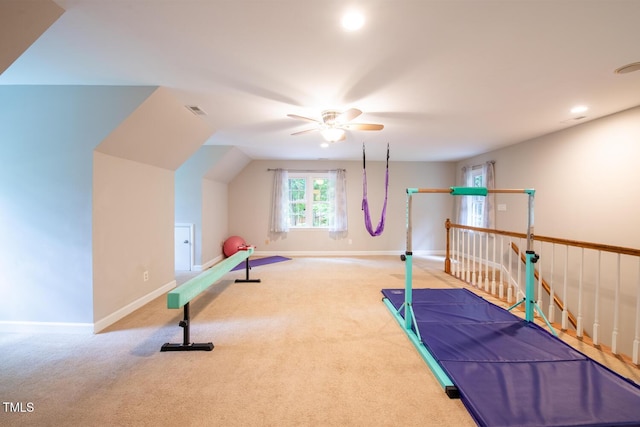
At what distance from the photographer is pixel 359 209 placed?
6.84m

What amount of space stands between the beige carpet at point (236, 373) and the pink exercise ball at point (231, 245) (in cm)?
281

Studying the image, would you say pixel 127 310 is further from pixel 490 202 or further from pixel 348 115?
pixel 490 202

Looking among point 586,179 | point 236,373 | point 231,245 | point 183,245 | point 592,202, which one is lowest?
point 236,373

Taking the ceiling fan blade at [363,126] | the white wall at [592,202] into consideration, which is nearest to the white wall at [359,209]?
the white wall at [592,202]

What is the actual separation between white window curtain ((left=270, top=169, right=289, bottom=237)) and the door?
6.69ft

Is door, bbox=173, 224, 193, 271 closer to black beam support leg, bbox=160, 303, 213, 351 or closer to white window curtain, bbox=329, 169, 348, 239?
black beam support leg, bbox=160, 303, 213, 351

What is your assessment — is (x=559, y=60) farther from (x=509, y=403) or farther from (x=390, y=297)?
(x=390, y=297)

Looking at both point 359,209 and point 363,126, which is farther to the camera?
point 359,209

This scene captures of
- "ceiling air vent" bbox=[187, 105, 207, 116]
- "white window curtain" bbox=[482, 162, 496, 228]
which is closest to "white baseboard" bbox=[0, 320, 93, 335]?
"ceiling air vent" bbox=[187, 105, 207, 116]

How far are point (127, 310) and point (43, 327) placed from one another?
25.9 inches

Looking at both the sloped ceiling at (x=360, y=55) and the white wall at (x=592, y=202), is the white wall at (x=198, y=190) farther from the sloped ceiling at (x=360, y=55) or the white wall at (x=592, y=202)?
the white wall at (x=592, y=202)

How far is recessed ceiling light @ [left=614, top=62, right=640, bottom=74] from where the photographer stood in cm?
209

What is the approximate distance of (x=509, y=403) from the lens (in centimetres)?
159

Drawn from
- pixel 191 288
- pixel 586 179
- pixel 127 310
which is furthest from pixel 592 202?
pixel 127 310
